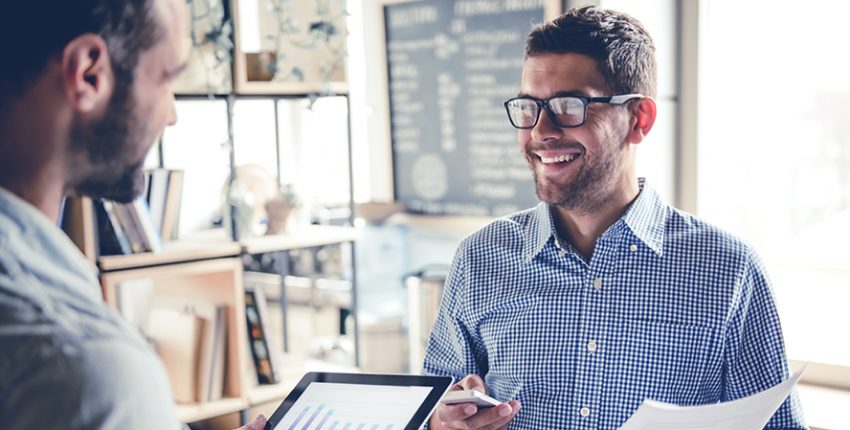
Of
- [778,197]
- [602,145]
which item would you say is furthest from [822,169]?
[602,145]

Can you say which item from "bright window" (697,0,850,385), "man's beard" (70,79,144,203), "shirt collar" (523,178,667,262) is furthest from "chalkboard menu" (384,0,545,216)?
"man's beard" (70,79,144,203)

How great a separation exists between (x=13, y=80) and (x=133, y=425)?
0.91ft

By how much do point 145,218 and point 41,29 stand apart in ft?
5.45

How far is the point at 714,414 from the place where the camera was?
118 cm

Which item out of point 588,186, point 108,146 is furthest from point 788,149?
point 108,146

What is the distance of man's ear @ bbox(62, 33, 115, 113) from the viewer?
664 mm

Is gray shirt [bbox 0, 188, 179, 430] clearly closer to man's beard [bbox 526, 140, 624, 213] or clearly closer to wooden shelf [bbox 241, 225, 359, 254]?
man's beard [bbox 526, 140, 624, 213]

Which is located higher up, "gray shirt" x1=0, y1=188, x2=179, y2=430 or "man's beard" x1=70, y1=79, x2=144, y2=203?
"man's beard" x1=70, y1=79, x2=144, y2=203

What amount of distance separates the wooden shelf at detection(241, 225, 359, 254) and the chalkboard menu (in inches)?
27.2

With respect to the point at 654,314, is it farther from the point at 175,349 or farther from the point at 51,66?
Answer: the point at 175,349

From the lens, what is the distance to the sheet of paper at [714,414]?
113 centimetres

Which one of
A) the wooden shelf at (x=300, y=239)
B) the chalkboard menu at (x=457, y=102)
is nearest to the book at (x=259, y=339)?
the wooden shelf at (x=300, y=239)

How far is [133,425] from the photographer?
59 cm

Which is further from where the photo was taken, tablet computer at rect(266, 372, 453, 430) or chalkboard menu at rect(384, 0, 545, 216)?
chalkboard menu at rect(384, 0, 545, 216)
